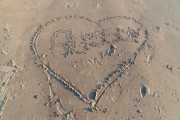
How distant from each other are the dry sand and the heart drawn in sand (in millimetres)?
34

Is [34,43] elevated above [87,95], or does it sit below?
above

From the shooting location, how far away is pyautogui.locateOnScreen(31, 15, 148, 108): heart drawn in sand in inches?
368

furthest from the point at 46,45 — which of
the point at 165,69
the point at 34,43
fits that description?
the point at 165,69

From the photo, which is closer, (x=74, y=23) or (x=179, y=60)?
(x=179, y=60)

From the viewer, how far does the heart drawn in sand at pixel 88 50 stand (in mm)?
9359

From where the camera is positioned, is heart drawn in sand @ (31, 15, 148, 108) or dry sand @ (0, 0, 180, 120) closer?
dry sand @ (0, 0, 180, 120)

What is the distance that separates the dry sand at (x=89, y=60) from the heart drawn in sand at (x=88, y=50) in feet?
0.11

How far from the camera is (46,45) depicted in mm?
10242

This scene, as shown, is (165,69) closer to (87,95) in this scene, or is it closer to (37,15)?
(87,95)

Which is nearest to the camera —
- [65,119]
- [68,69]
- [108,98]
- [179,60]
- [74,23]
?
[65,119]

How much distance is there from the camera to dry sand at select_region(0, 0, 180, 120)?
8.71 meters

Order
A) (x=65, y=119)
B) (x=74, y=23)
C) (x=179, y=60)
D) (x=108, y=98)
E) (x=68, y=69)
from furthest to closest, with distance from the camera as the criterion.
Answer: (x=74, y=23), (x=179, y=60), (x=68, y=69), (x=108, y=98), (x=65, y=119)

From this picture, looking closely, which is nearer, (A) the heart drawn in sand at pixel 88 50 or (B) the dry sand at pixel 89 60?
(B) the dry sand at pixel 89 60

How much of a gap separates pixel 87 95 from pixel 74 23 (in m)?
3.43
